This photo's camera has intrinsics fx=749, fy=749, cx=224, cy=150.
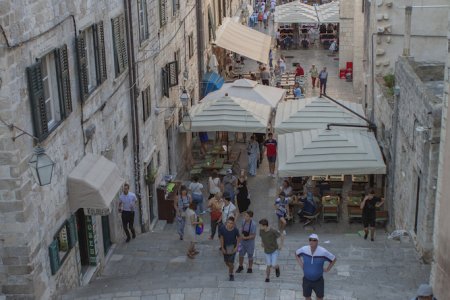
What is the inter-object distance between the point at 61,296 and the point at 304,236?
272 inches

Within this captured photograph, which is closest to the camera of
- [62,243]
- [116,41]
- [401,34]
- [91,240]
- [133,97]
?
[62,243]

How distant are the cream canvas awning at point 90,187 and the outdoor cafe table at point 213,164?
8.75 meters

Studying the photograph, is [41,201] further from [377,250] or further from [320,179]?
[320,179]

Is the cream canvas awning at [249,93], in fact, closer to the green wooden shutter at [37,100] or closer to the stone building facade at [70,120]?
the stone building facade at [70,120]

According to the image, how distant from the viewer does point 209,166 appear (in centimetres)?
2231

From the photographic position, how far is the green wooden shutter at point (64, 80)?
12.2m

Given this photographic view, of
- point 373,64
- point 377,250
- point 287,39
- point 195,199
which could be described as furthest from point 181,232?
point 287,39

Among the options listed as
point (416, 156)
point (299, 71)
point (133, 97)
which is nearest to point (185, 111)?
point (133, 97)

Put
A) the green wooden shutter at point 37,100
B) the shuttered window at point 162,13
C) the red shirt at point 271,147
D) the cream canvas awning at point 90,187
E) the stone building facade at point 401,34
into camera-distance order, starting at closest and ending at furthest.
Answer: the green wooden shutter at point 37,100
the cream canvas awning at point 90,187
the shuttered window at point 162,13
the red shirt at point 271,147
the stone building facade at point 401,34

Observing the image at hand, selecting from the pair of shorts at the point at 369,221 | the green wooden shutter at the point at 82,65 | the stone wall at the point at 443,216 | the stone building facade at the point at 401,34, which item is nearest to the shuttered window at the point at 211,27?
the stone building facade at the point at 401,34

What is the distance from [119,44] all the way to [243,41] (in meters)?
16.4

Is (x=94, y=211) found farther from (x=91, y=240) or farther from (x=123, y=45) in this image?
(x=123, y=45)

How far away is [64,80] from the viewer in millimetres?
12539

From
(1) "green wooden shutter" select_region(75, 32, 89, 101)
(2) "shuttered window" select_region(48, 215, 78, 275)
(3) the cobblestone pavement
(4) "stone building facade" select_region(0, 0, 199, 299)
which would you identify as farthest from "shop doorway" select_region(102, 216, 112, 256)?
(1) "green wooden shutter" select_region(75, 32, 89, 101)
